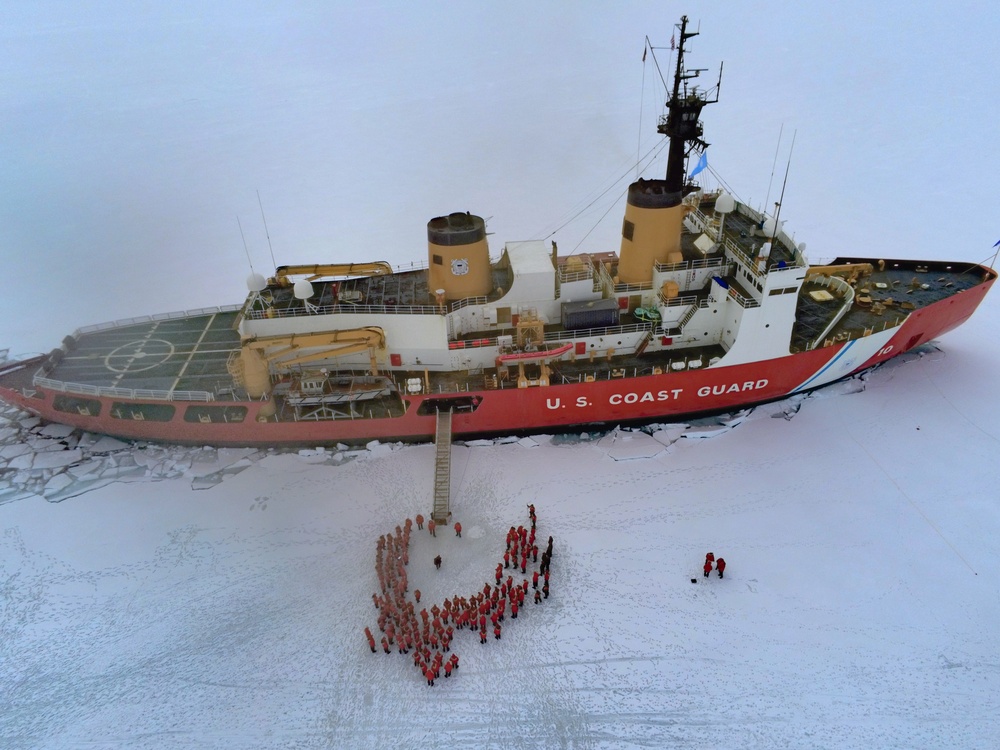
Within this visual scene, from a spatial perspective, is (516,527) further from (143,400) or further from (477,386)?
(143,400)

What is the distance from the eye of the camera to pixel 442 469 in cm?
1377

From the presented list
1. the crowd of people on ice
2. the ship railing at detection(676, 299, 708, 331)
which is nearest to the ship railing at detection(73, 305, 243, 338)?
the crowd of people on ice

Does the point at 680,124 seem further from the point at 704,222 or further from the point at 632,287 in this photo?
the point at 632,287

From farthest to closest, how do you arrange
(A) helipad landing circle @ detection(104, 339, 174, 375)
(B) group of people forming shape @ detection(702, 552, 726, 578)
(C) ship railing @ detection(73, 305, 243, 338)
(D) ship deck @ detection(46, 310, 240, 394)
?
1. (C) ship railing @ detection(73, 305, 243, 338)
2. (A) helipad landing circle @ detection(104, 339, 174, 375)
3. (D) ship deck @ detection(46, 310, 240, 394)
4. (B) group of people forming shape @ detection(702, 552, 726, 578)

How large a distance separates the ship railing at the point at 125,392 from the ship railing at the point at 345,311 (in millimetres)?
2363

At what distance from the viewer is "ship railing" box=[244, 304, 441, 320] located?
15.3 meters

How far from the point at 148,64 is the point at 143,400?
46640 mm

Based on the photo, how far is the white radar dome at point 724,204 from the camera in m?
16.9

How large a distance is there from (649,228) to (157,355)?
14.0 meters

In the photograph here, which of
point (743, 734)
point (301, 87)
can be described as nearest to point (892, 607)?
point (743, 734)

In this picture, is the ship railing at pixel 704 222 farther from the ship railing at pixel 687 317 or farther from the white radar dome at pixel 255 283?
the white radar dome at pixel 255 283

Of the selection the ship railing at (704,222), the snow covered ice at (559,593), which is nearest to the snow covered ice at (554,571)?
the snow covered ice at (559,593)

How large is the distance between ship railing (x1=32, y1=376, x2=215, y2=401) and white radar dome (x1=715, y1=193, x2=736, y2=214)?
14.6 m

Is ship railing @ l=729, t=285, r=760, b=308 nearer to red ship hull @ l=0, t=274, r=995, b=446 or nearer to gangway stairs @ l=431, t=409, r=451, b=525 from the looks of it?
red ship hull @ l=0, t=274, r=995, b=446
